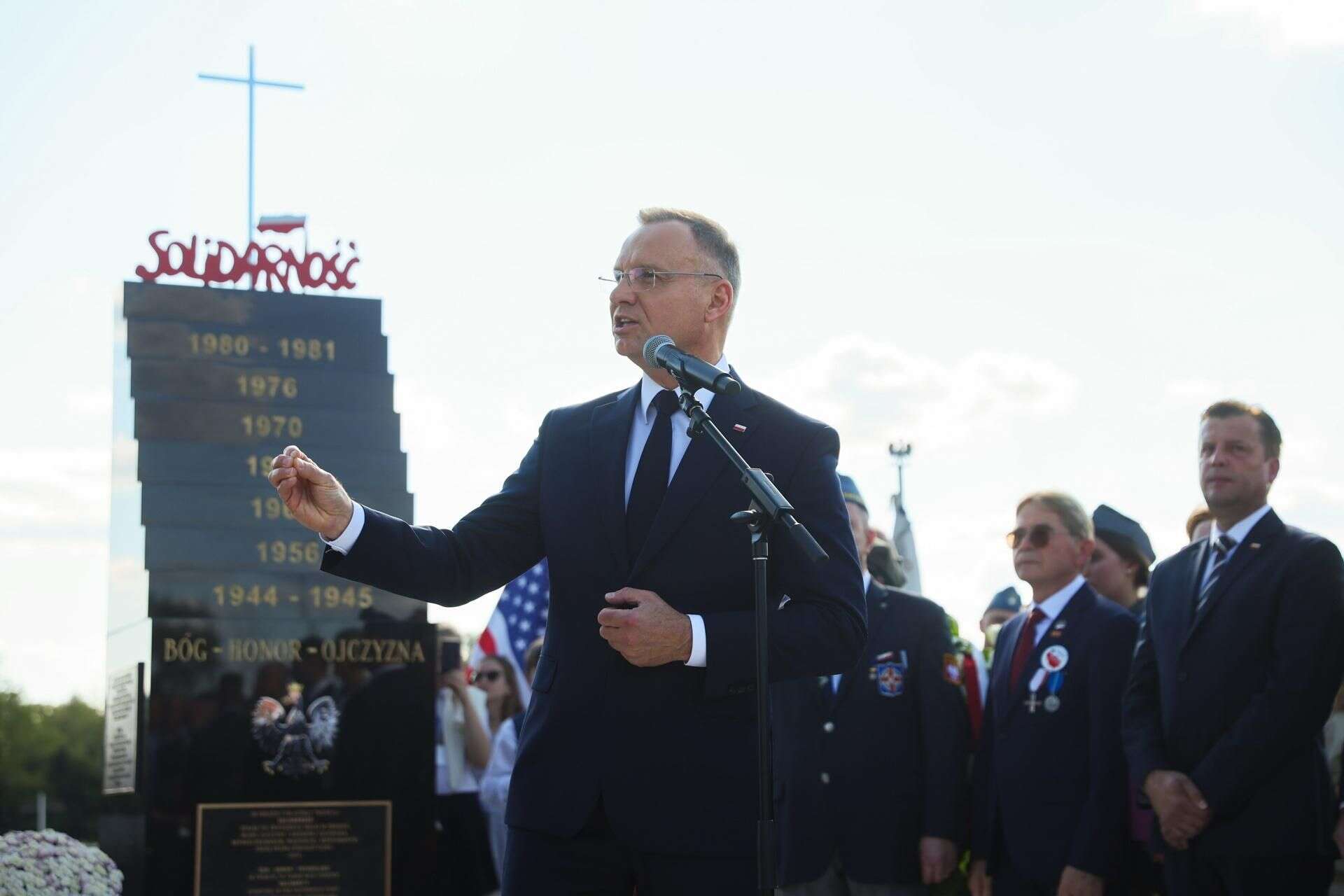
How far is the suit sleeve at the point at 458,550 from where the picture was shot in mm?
3148

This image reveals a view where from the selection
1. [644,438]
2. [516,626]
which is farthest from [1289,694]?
[516,626]

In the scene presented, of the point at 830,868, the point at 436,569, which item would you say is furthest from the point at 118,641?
the point at 436,569

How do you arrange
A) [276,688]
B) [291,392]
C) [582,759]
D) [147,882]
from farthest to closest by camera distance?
[291,392] < [276,688] < [147,882] < [582,759]

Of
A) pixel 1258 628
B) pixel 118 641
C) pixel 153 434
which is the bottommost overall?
pixel 1258 628

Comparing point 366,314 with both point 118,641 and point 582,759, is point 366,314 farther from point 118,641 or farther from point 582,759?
point 582,759

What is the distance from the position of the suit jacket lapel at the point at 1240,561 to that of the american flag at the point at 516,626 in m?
7.10

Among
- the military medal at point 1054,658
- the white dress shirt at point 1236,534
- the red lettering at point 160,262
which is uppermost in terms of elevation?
the red lettering at point 160,262

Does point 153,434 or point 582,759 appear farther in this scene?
→ point 153,434

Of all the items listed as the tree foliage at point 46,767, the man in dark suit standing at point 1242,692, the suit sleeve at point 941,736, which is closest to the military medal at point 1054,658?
the man in dark suit standing at point 1242,692

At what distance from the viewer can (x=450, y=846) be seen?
37.0 feet

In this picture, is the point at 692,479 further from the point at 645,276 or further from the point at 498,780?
the point at 498,780

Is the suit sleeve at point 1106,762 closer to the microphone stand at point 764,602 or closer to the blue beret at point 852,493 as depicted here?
the blue beret at point 852,493

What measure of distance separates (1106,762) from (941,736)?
0.79 m

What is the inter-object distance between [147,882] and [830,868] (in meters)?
5.33
